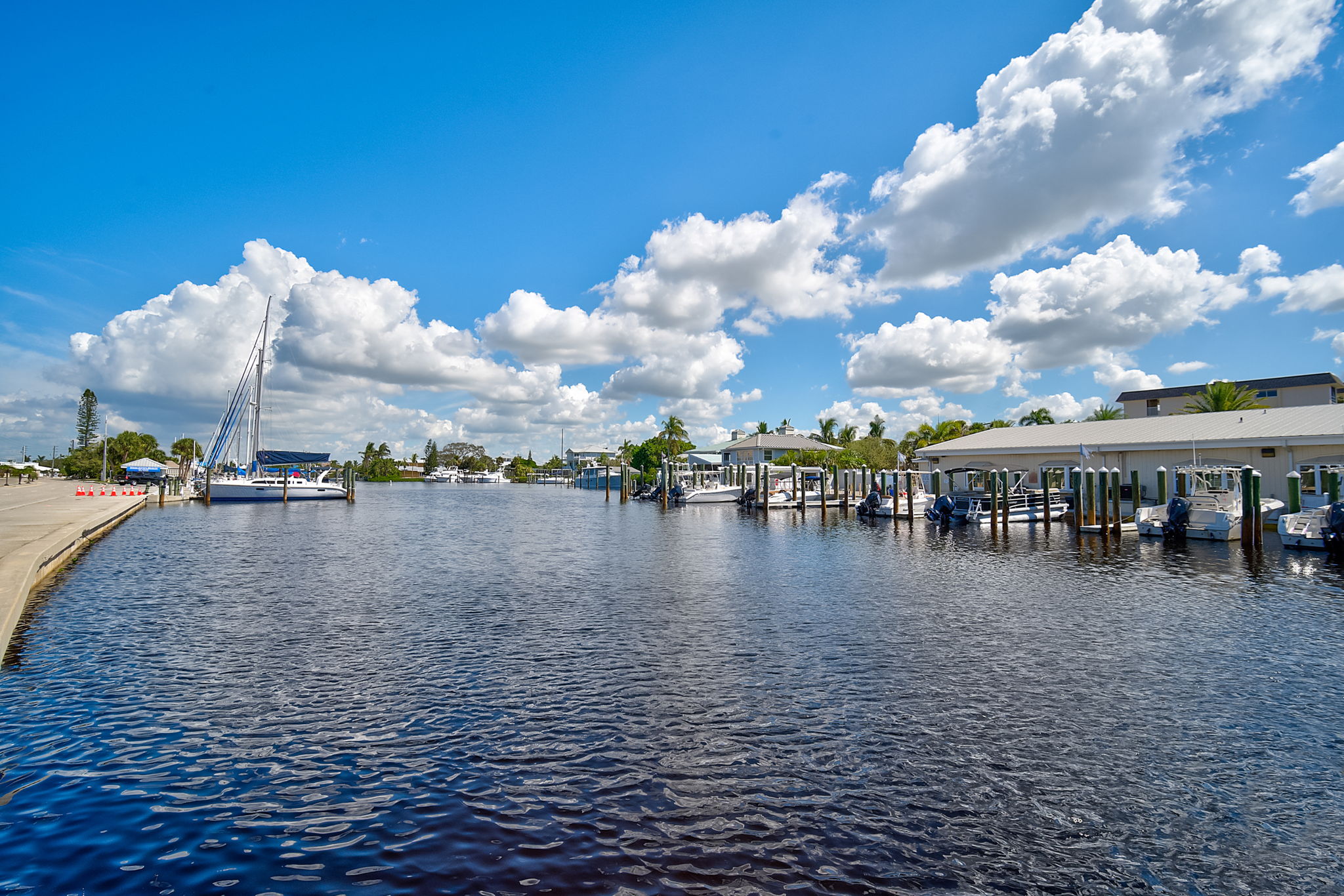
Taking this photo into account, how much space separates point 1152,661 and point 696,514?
159ft

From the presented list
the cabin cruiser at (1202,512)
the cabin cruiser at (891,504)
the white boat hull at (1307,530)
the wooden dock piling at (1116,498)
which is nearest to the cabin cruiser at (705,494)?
the cabin cruiser at (891,504)

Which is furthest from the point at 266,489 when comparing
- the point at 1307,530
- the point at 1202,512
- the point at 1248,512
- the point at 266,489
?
the point at 1307,530

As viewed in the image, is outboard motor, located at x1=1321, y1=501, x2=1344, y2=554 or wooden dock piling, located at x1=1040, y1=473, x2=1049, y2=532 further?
wooden dock piling, located at x1=1040, y1=473, x2=1049, y2=532

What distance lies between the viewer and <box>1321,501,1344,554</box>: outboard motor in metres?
27.1

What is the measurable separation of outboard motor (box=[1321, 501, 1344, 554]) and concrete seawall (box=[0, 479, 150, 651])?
40.2 m

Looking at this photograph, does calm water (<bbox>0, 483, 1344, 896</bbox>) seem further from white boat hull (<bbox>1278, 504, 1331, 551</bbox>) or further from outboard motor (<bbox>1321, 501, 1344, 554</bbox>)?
white boat hull (<bbox>1278, 504, 1331, 551</bbox>)

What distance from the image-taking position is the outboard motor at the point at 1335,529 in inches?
1067

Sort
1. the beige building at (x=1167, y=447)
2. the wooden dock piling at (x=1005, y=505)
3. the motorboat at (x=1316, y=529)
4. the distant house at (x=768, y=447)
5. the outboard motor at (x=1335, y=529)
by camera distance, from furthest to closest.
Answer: the distant house at (x=768, y=447) → the wooden dock piling at (x=1005, y=505) → the beige building at (x=1167, y=447) → the motorboat at (x=1316, y=529) → the outboard motor at (x=1335, y=529)

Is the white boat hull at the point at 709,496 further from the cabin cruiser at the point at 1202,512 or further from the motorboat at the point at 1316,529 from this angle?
the motorboat at the point at 1316,529

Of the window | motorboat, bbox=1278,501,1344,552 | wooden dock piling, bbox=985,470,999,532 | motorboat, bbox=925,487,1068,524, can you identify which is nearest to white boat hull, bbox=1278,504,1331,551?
motorboat, bbox=1278,501,1344,552

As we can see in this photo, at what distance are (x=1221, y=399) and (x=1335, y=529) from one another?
30936 millimetres

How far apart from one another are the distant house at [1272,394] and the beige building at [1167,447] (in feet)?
59.2

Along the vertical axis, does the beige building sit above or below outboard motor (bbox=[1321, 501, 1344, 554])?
above

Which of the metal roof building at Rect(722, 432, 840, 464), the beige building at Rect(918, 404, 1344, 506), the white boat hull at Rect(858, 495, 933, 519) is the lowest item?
the white boat hull at Rect(858, 495, 933, 519)
